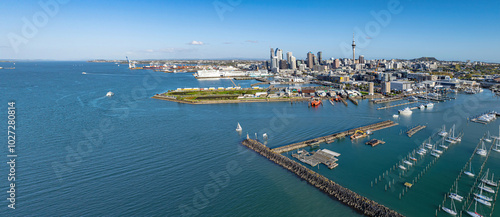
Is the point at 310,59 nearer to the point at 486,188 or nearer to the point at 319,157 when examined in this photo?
the point at 319,157

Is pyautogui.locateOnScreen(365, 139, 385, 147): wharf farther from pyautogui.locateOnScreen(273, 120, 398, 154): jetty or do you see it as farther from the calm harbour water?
pyautogui.locateOnScreen(273, 120, 398, 154): jetty

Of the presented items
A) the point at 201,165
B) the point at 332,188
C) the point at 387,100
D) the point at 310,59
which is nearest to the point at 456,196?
the point at 332,188

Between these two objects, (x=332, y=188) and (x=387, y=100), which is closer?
(x=332, y=188)

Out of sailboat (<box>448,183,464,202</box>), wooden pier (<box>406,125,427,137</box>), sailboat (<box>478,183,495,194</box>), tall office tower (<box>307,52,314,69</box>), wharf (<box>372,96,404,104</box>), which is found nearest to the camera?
sailboat (<box>448,183,464,202</box>)

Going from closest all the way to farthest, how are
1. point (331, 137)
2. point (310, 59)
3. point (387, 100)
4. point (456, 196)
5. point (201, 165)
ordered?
point (456, 196) → point (201, 165) → point (331, 137) → point (387, 100) → point (310, 59)

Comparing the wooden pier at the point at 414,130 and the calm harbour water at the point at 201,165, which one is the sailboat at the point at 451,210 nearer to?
the calm harbour water at the point at 201,165

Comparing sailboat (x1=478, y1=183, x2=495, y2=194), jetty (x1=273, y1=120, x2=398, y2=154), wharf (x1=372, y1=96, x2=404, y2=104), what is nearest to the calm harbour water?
sailboat (x1=478, y1=183, x2=495, y2=194)

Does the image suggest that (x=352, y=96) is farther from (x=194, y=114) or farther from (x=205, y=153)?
(x=205, y=153)
